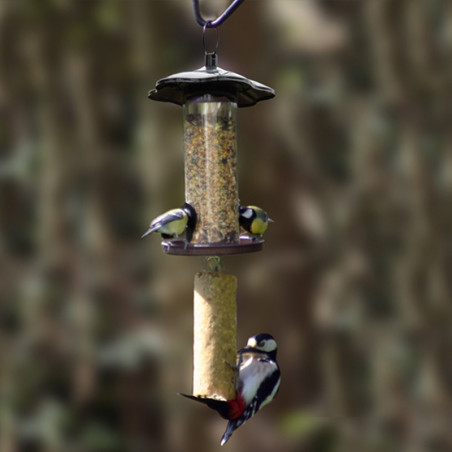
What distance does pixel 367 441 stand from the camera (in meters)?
5.29

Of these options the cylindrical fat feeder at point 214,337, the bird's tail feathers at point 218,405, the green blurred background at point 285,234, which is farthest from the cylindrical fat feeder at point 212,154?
the green blurred background at point 285,234

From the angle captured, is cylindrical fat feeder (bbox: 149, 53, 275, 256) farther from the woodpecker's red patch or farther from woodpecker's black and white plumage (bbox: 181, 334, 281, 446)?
the woodpecker's red patch

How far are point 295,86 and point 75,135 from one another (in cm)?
164

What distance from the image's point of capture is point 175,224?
8.46 ft

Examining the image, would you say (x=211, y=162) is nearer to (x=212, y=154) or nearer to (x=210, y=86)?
(x=212, y=154)

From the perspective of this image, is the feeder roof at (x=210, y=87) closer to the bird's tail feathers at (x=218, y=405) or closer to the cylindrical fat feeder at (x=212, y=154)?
the cylindrical fat feeder at (x=212, y=154)

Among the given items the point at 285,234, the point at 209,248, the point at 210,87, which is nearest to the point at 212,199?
the point at 209,248

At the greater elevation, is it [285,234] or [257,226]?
[285,234]

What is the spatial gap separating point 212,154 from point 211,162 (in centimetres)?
3

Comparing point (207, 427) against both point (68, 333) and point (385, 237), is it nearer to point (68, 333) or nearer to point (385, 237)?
point (68, 333)

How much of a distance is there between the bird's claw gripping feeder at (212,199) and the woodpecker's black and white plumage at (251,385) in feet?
0.18

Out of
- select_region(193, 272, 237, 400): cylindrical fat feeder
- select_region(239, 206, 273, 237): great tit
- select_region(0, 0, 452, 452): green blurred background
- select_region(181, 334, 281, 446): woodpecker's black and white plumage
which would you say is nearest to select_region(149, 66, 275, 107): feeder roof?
select_region(239, 206, 273, 237): great tit

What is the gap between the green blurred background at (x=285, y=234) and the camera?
466cm

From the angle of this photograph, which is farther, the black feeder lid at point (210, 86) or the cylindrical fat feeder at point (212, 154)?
the cylindrical fat feeder at point (212, 154)
